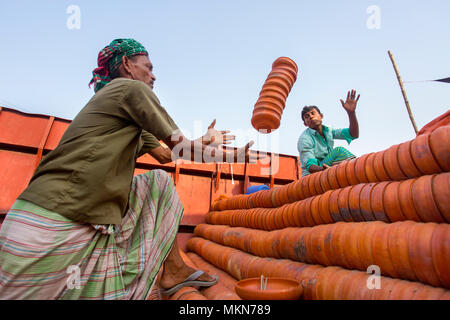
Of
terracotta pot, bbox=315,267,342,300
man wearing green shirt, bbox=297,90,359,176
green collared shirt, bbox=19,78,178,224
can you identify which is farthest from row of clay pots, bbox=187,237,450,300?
man wearing green shirt, bbox=297,90,359,176

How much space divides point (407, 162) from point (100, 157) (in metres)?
1.33

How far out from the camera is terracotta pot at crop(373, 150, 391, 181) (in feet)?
4.16

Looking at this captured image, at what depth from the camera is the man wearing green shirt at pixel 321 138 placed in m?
2.92

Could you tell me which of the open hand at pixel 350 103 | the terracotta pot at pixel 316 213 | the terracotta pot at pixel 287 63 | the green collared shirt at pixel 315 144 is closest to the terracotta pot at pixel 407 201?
the terracotta pot at pixel 316 213

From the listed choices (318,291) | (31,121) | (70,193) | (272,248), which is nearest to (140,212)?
(70,193)

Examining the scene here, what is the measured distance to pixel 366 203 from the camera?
119 cm

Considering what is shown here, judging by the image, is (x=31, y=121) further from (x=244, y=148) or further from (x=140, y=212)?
(x=244, y=148)

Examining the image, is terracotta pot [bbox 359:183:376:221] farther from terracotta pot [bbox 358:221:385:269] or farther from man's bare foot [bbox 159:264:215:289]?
man's bare foot [bbox 159:264:215:289]

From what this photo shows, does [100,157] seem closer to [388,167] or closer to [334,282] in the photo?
[334,282]

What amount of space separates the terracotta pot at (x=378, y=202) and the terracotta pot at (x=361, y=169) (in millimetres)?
174

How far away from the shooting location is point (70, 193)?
110 centimetres

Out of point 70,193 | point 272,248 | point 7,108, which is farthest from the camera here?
point 7,108

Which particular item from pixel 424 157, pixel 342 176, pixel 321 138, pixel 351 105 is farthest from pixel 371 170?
pixel 321 138
